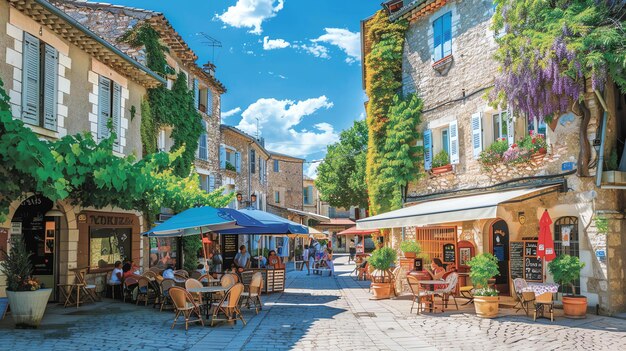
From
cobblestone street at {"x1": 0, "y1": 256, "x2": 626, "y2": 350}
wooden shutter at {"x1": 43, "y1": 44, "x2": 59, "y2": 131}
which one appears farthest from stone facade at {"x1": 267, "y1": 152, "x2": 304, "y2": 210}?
cobblestone street at {"x1": 0, "y1": 256, "x2": 626, "y2": 350}

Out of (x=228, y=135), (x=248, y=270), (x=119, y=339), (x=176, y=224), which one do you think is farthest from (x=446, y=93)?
(x=228, y=135)

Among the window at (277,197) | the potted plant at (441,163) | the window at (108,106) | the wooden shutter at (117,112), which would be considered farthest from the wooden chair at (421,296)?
the window at (277,197)

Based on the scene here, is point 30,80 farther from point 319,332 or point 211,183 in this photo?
point 211,183

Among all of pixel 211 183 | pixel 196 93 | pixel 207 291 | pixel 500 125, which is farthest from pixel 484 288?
pixel 211 183

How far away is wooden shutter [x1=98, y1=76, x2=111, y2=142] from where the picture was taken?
45.5 ft

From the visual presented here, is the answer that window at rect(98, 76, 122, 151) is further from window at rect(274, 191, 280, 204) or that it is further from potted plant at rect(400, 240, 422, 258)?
window at rect(274, 191, 280, 204)

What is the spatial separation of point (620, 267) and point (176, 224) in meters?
9.31

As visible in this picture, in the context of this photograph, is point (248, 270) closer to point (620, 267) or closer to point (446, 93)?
point (446, 93)

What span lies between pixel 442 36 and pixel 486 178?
4.75 meters

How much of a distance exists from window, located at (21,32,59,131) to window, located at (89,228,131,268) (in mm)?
3466

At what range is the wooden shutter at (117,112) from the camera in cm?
1465

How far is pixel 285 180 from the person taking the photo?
155 feet

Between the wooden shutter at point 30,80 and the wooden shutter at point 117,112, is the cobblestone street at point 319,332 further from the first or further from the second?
the wooden shutter at point 117,112

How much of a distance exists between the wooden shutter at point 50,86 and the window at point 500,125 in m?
10.6
